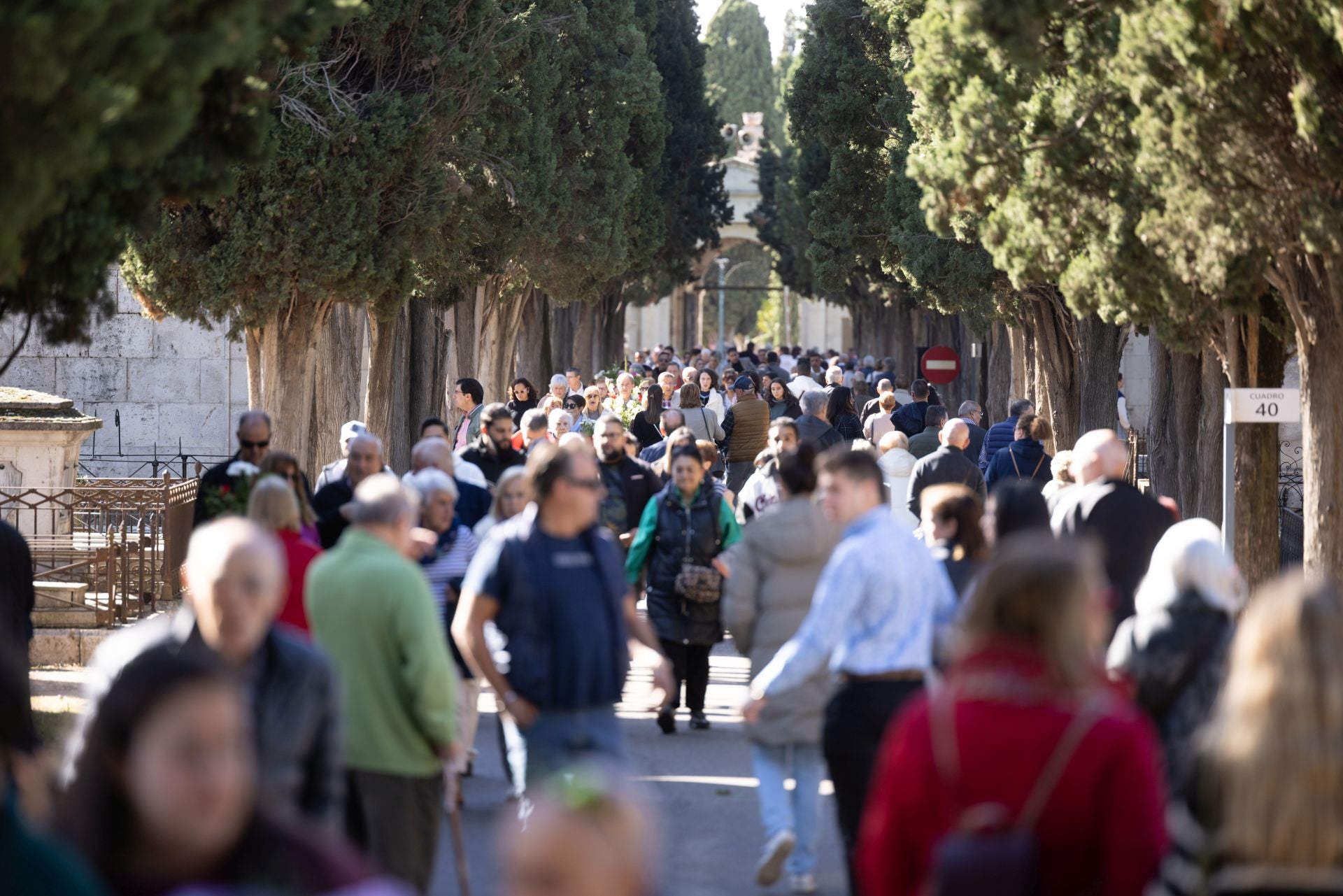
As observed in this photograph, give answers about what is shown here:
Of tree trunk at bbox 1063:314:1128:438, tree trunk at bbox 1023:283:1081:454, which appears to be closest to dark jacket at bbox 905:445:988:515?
tree trunk at bbox 1063:314:1128:438

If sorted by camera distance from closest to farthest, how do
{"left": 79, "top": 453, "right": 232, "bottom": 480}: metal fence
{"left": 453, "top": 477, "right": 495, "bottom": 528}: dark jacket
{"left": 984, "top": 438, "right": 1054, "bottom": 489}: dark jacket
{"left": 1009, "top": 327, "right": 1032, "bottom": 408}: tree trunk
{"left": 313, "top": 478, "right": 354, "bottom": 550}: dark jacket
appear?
{"left": 313, "top": 478, "right": 354, "bottom": 550}: dark jacket < {"left": 453, "top": 477, "right": 495, "bottom": 528}: dark jacket < {"left": 984, "top": 438, "right": 1054, "bottom": 489}: dark jacket < {"left": 79, "top": 453, "right": 232, "bottom": 480}: metal fence < {"left": 1009, "top": 327, "right": 1032, "bottom": 408}: tree trunk

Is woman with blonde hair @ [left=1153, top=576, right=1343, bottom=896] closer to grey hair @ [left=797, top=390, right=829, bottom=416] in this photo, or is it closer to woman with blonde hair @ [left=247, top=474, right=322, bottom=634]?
woman with blonde hair @ [left=247, top=474, right=322, bottom=634]

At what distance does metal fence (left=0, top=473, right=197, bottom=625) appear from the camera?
13422 mm

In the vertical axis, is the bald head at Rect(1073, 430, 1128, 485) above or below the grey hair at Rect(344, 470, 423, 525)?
above

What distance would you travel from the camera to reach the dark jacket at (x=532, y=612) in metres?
6.17

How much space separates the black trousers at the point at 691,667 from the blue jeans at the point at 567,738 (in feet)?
13.4

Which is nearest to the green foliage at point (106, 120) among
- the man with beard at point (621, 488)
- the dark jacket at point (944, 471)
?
the man with beard at point (621, 488)

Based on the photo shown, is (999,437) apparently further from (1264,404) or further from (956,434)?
(1264,404)

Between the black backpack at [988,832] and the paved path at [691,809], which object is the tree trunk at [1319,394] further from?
the black backpack at [988,832]

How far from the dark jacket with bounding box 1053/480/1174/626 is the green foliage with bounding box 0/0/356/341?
4277 millimetres

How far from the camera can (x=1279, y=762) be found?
3.20 metres

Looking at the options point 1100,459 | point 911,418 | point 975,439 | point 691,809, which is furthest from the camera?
point 911,418

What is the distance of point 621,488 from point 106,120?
5.58 metres

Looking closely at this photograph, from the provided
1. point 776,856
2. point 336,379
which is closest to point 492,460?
point 776,856
